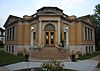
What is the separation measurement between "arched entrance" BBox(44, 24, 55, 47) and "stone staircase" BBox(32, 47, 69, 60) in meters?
3.21

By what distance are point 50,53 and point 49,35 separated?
513cm

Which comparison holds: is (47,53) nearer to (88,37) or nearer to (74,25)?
(74,25)

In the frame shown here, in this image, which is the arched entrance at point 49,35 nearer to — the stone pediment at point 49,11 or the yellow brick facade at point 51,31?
the yellow brick facade at point 51,31

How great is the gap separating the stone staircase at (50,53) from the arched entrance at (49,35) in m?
3.21

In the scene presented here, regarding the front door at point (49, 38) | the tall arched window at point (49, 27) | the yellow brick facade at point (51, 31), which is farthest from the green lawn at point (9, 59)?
the tall arched window at point (49, 27)

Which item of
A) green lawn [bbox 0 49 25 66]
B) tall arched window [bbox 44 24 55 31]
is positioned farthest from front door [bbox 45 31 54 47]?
green lawn [bbox 0 49 25 66]

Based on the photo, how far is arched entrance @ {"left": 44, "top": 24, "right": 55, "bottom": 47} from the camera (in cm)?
3247

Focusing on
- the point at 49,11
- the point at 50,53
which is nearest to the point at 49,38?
the point at 49,11

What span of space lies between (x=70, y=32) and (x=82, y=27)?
2.63 m

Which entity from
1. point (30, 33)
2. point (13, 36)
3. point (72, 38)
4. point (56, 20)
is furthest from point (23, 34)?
point (72, 38)

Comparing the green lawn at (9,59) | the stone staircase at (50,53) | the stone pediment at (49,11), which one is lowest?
the green lawn at (9,59)

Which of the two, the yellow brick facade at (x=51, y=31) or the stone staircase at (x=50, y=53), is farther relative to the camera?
the yellow brick facade at (x=51, y=31)

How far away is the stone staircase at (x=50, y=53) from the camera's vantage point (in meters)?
26.5

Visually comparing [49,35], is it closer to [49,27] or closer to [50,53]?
[49,27]
